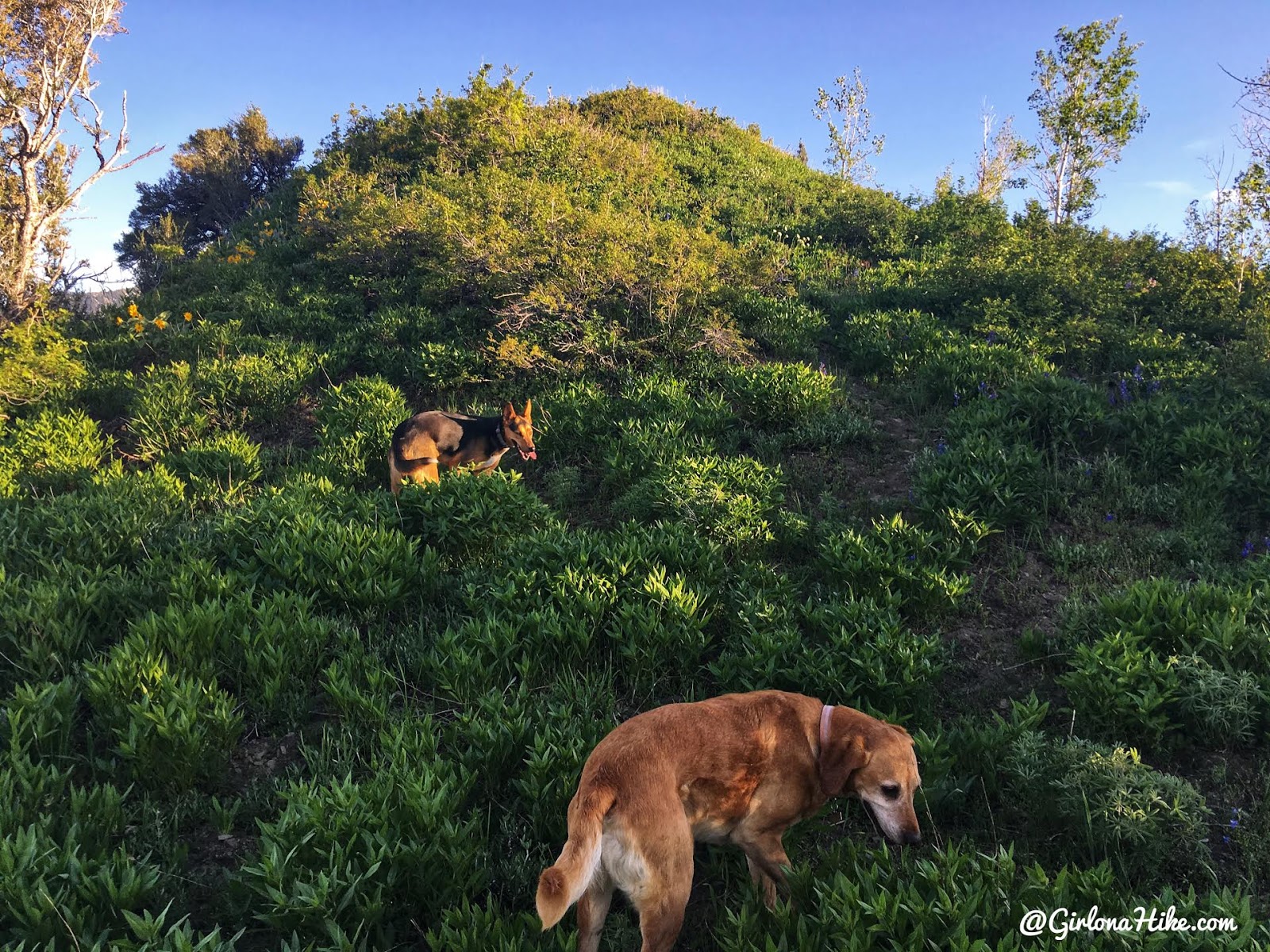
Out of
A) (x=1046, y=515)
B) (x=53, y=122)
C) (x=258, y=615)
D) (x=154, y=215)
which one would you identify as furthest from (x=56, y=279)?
(x=154, y=215)

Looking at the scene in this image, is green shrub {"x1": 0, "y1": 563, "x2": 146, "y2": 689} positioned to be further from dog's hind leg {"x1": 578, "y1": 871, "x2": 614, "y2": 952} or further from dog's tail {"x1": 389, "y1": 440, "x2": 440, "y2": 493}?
dog's hind leg {"x1": 578, "y1": 871, "x2": 614, "y2": 952}

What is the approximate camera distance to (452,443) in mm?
6574

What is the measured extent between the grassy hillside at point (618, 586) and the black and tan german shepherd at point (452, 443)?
1.97ft

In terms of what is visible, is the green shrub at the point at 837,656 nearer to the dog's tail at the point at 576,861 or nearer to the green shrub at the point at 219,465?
the dog's tail at the point at 576,861

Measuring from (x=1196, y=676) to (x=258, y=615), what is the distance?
18.3 feet

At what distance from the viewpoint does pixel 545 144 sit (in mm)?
16625

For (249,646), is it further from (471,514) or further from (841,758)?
(841,758)

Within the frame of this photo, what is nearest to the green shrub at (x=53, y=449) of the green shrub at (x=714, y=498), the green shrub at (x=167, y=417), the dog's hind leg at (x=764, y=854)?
the green shrub at (x=167, y=417)

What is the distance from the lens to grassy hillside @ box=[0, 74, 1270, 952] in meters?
2.69

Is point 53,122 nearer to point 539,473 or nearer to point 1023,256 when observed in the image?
point 539,473

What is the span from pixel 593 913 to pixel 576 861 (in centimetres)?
42

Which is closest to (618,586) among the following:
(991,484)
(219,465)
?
(991,484)

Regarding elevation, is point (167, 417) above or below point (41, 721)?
above

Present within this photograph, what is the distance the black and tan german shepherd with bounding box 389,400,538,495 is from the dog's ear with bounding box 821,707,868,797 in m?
4.27
